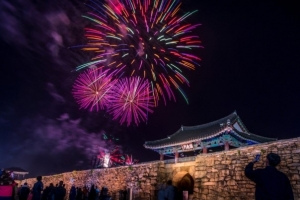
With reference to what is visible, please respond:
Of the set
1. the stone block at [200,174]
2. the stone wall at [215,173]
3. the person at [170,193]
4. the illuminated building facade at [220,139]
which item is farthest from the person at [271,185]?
the illuminated building facade at [220,139]

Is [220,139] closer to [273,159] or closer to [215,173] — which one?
[215,173]

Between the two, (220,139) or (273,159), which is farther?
(220,139)

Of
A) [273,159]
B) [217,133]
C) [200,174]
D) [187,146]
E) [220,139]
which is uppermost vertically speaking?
[217,133]

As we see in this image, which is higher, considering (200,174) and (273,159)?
(200,174)

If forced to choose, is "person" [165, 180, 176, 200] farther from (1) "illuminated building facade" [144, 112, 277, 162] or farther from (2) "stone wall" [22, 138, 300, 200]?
(1) "illuminated building facade" [144, 112, 277, 162]

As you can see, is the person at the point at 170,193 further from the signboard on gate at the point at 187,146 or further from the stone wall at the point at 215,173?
the signboard on gate at the point at 187,146

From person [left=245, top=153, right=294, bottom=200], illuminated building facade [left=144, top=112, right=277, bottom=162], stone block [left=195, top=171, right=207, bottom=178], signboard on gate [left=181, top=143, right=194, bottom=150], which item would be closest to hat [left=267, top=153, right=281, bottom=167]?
person [left=245, top=153, right=294, bottom=200]

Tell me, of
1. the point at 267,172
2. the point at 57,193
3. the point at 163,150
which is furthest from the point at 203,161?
the point at 163,150

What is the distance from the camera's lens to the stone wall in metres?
7.81

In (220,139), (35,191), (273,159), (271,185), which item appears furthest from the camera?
(220,139)

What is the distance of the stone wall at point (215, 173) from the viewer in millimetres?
7809

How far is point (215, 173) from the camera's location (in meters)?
9.97

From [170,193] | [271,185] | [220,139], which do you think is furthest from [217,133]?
[271,185]

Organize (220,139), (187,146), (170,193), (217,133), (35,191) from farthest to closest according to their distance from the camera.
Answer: (187,146)
(220,139)
(217,133)
(35,191)
(170,193)
